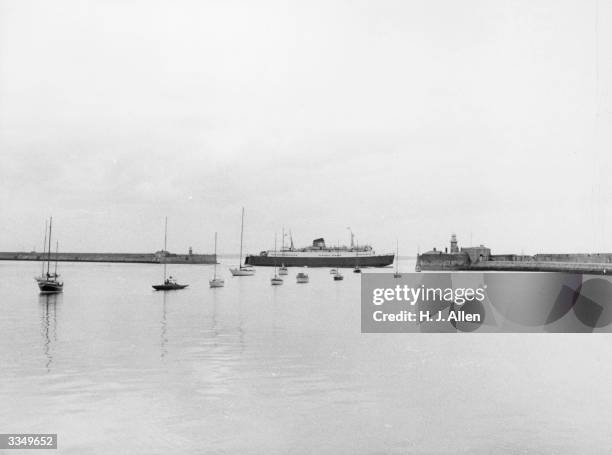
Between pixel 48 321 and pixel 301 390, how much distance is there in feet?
74.6

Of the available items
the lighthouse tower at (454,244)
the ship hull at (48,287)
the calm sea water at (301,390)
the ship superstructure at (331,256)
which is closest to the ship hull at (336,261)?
the ship superstructure at (331,256)

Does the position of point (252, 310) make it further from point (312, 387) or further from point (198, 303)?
point (312, 387)

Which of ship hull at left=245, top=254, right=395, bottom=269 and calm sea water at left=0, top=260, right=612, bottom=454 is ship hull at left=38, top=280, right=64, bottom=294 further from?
ship hull at left=245, top=254, right=395, bottom=269

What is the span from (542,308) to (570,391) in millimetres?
26807

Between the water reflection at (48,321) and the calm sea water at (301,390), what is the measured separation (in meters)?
0.21

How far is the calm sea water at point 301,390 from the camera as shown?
37.4 feet

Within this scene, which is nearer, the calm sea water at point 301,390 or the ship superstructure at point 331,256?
the calm sea water at point 301,390

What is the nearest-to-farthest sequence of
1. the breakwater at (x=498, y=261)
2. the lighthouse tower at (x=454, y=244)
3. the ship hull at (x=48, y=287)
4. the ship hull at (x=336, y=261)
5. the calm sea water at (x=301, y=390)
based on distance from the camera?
the calm sea water at (x=301, y=390), the ship hull at (x=48, y=287), the breakwater at (x=498, y=261), the lighthouse tower at (x=454, y=244), the ship hull at (x=336, y=261)

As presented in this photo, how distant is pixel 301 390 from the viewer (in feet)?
50.8

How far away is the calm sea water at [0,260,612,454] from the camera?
1140cm

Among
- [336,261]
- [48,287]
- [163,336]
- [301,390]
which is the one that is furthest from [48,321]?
[336,261]

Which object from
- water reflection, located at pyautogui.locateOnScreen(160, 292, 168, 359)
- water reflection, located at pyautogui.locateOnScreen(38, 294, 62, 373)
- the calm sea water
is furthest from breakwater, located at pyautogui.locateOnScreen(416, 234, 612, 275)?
water reflection, located at pyautogui.locateOnScreen(38, 294, 62, 373)

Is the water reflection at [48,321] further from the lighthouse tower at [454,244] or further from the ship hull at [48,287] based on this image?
the lighthouse tower at [454,244]

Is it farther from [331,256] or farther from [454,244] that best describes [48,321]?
[331,256]
